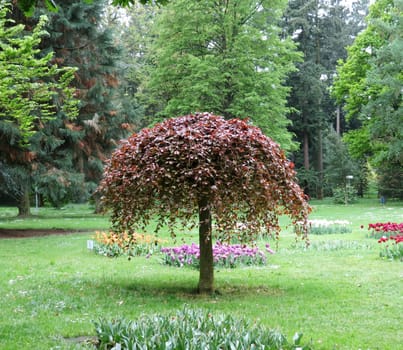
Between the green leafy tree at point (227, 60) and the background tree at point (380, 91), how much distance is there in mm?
6433

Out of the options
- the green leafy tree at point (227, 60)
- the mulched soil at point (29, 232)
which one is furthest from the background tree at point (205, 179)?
the green leafy tree at point (227, 60)

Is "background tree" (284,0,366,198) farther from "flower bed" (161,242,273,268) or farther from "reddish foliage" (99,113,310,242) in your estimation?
"reddish foliage" (99,113,310,242)

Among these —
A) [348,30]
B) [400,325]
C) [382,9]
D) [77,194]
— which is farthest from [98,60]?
[348,30]

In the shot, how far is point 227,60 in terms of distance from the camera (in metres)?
19.8

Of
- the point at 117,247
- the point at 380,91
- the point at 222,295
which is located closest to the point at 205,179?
the point at 222,295

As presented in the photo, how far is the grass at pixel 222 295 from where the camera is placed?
14.4 feet

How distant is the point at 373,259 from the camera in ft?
28.6

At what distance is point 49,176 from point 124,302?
378 inches

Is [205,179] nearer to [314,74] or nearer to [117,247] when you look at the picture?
[117,247]

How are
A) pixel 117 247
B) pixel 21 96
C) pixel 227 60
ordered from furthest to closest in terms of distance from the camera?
pixel 227 60, pixel 21 96, pixel 117 247

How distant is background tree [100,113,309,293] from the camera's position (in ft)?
17.9

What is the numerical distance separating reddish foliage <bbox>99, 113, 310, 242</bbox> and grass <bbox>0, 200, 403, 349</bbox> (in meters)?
0.89

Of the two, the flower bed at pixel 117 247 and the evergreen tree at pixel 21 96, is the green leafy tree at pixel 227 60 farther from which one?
the flower bed at pixel 117 247

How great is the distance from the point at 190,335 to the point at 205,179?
2.08 meters
